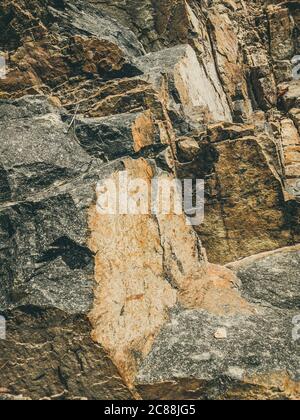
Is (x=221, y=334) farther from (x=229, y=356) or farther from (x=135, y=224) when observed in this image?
(x=135, y=224)

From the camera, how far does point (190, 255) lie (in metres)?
23.0

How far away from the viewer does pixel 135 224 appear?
20328 mm

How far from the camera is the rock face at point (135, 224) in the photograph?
17359 millimetres

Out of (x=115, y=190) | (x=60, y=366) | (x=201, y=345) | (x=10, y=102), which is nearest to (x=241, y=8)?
(x=10, y=102)

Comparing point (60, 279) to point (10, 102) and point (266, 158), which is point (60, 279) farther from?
point (266, 158)

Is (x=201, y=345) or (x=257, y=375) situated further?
(x=201, y=345)

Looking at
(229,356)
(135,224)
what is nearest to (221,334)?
(229,356)

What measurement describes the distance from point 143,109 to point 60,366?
13208 millimetres

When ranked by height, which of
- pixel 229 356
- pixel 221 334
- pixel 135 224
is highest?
pixel 135 224

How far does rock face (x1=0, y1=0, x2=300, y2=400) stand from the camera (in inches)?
683

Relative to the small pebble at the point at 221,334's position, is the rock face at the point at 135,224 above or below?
above

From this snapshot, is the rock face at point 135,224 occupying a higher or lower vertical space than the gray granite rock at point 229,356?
higher

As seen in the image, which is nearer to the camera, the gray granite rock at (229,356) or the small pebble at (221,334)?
the gray granite rock at (229,356)

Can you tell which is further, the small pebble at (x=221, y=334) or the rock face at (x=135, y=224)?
the small pebble at (x=221, y=334)
